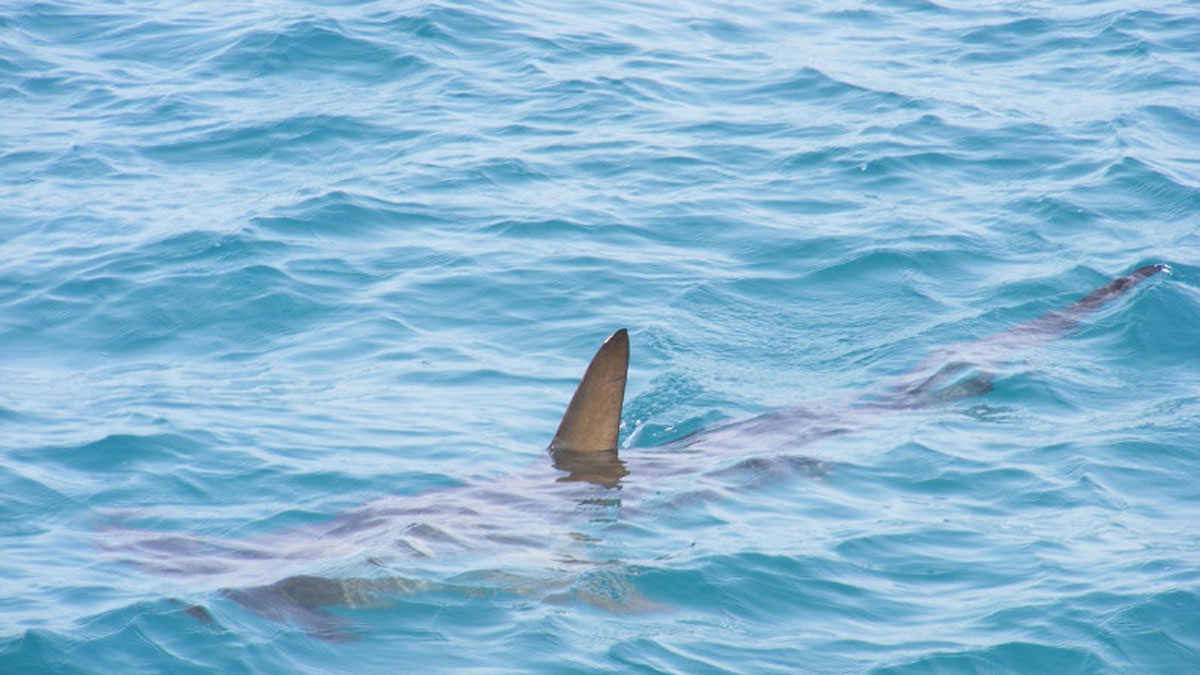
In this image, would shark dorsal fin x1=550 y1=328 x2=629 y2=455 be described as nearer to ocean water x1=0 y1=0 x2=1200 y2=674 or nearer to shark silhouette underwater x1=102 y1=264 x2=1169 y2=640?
shark silhouette underwater x1=102 y1=264 x2=1169 y2=640

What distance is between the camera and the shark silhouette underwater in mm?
6773

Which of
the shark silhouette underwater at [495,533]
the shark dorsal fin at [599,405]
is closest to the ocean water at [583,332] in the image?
the shark silhouette underwater at [495,533]

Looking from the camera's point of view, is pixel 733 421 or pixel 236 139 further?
pixel 236 139

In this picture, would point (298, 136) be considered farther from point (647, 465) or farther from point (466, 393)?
point (647, 465)

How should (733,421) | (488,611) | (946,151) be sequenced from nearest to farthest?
(488,611)
(733,421)
(946,151)

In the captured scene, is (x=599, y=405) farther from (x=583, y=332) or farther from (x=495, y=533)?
(x=583, y=332)

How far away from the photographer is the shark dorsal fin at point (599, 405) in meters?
7.74

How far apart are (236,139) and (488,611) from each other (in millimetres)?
8284

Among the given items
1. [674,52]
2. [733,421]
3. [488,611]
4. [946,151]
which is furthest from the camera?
[674,52]

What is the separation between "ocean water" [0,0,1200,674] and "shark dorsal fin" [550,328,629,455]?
0.98ft

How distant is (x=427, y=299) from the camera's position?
10.8 meters

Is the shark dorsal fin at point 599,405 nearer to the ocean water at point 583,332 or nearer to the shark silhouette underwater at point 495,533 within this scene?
the shark silhouette underwater at point 495,533

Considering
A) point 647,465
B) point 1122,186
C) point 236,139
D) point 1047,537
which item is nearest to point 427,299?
point 647,465

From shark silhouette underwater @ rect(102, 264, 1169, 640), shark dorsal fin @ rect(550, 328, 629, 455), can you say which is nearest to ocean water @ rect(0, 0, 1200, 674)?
shark silhouette underwater @ rect(102, 264, 1169, 640)
